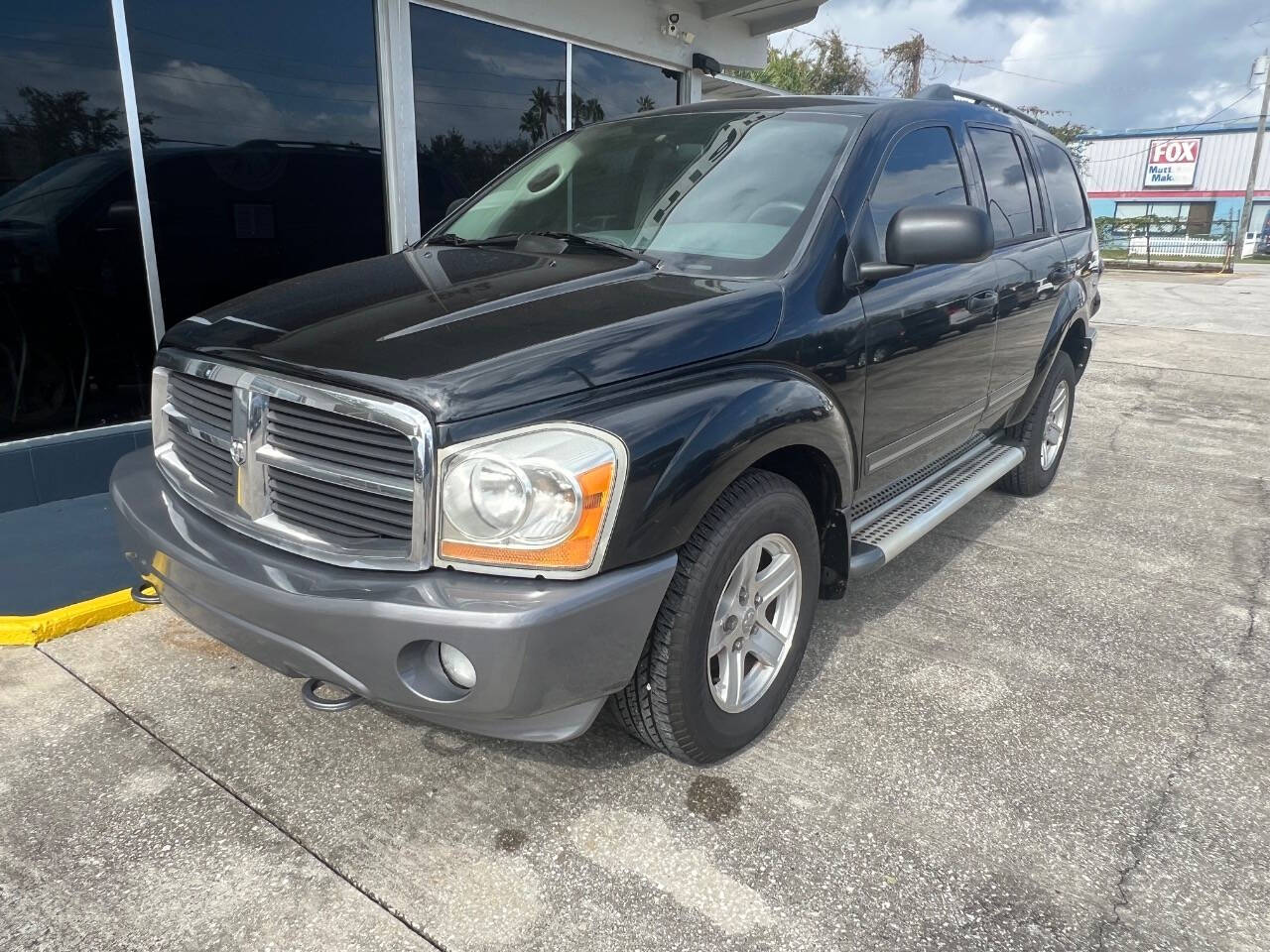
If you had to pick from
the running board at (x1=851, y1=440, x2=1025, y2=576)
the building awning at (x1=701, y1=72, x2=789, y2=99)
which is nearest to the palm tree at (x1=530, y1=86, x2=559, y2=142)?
the building awning at (x1=701, y1=72, x2=789, y2=99)

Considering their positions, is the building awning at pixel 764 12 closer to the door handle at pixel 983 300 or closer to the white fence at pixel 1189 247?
the door handle at pixel 983 300

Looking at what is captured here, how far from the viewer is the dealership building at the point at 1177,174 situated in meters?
54.5

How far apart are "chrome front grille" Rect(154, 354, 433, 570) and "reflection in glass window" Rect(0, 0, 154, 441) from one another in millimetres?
2764

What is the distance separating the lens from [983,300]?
3.71 m

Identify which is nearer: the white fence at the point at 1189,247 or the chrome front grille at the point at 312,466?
the chrome front grille at the point at 312,466

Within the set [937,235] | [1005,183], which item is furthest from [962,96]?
[937,235]

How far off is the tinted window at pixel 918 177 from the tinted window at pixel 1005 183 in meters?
0.32

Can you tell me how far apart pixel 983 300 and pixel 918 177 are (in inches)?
24.9

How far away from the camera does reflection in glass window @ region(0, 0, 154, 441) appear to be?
14.5 ft

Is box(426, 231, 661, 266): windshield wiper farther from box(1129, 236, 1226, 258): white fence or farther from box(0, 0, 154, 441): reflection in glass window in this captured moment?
box(1129, 236, 1226, 258): white fence

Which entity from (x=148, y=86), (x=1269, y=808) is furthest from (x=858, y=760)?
(x=148, y=86)

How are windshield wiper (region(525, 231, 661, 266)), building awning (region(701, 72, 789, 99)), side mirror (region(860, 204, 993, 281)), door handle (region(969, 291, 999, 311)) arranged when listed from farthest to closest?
building awning (region(701, 72, 789, 99)), door handle (region(969, 291, 999, 311)), windshield wiper (region(525, 231, 661, 266)), side mirror (region(860, 204, 993, 281))

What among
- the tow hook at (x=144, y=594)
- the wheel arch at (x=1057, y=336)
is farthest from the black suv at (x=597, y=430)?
the wheel arch at (x=1057, y=336)

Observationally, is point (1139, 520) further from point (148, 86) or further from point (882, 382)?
point (148, 86)
